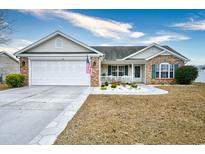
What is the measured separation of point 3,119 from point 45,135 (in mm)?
2234

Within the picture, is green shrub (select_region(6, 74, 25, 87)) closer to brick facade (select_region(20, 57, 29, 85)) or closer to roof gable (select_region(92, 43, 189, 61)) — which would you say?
brick facade (select_region(20, 57, 29, 85))

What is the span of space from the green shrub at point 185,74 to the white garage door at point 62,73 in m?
9.23

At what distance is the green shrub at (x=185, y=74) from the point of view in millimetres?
18234

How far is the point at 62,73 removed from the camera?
16.2m

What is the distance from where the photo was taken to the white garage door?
1617 cm

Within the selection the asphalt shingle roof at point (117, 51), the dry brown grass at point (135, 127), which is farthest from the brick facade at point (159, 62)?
the dry brown grass at point (135, 127)

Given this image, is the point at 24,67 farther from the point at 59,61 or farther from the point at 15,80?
the point at 59,61

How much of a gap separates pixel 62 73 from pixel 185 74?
1188cm

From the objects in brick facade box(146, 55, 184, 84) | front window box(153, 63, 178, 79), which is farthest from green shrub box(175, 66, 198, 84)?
brick facade box(146, 55, 184, 84)

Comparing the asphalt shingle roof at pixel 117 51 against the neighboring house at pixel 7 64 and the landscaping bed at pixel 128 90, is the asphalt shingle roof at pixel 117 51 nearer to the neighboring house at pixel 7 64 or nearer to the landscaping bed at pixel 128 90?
the landscaping bed at pixel 128 90
